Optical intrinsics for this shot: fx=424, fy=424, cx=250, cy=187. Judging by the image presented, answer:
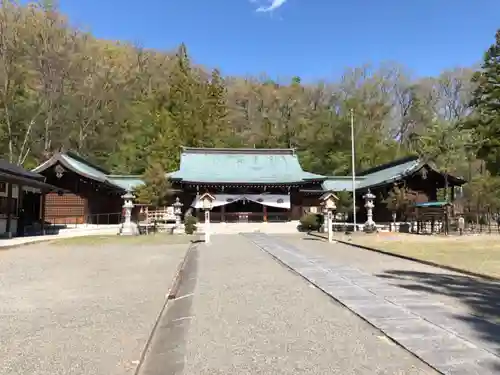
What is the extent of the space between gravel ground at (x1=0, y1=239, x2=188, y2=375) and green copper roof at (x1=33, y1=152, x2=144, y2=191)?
14706mm

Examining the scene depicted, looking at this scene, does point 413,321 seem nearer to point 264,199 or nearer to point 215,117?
point 264,199

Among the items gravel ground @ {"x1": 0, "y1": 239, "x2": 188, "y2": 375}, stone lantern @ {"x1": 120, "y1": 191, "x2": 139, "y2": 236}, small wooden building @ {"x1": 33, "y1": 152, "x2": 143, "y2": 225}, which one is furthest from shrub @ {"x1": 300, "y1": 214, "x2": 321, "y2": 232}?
gravel ground @ {"x1": 0, "y1": 239, "x2": 188, "y2": 375}

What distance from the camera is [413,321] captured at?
16.8ft

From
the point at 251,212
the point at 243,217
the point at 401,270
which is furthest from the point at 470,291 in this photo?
the point at 251,212

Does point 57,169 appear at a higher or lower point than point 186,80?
lower

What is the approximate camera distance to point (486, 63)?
65.5ft

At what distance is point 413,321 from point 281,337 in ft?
5.64

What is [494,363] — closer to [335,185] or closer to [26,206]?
[26,206]

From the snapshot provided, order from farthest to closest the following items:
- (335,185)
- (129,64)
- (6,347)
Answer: (129,64)
(335,185)
(6,347)

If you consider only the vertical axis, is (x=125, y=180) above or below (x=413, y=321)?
above

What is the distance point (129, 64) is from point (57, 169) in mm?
23569

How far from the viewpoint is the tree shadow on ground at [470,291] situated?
4.86 meters

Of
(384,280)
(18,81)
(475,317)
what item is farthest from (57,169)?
(475,317)

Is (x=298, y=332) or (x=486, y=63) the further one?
(x=486, y=63)
